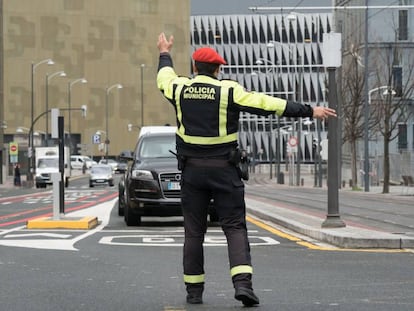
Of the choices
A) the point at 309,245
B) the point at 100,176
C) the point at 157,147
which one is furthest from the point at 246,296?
the point at 100,176

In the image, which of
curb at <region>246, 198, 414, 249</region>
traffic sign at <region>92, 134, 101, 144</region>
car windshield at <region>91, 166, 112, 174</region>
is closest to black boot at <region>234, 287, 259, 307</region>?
curb at <region>246, 198, 414, 249</region>

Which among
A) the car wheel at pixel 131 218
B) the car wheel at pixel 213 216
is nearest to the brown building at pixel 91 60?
the car wheel at pixel 213 216

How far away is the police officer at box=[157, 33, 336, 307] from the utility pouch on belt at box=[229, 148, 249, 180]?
0.02 metres

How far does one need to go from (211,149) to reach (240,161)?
0.78 feet

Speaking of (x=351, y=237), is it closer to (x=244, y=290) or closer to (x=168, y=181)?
(x=168, y=181)

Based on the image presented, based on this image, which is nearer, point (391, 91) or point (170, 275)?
point (170, 275)

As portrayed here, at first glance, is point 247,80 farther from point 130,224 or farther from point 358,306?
point 358,306

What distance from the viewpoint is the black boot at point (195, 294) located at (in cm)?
726

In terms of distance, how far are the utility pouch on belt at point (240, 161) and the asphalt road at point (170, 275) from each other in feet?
3.21

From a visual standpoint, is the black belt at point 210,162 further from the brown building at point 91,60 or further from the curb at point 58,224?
the brown building at point 91,60

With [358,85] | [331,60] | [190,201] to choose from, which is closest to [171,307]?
[190,201]

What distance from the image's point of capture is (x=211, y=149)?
7.24 m

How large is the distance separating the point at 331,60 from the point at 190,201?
26.7 feet

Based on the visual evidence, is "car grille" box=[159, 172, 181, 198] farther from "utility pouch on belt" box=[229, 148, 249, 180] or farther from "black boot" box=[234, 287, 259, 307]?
"black boot" box=[234, 287, 259, 307]
